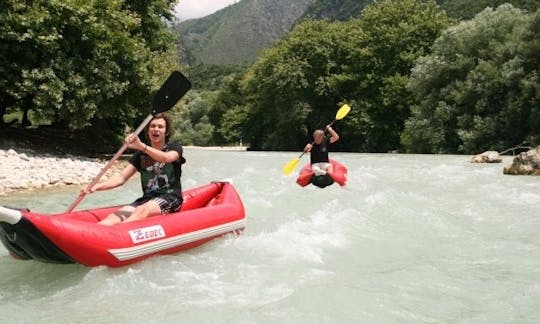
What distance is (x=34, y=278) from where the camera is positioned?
445cm

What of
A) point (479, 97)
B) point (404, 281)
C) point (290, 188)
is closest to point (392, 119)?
point (479, 97)

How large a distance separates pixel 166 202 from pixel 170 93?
4.37ft

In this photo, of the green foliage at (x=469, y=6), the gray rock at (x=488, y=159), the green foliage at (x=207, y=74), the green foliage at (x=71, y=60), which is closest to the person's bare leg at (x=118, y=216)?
the green foliage at (x=71, y=60)

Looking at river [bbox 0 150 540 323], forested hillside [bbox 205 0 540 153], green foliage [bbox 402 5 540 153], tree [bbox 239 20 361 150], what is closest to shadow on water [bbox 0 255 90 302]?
river [bbox 0 150 540 323]

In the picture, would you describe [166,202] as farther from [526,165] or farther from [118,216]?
[526,165]

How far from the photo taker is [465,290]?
411 cm

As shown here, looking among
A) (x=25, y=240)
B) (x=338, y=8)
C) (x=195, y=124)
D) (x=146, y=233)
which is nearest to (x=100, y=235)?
(x=146, y=233)

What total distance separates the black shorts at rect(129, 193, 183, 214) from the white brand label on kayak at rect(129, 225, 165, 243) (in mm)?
377

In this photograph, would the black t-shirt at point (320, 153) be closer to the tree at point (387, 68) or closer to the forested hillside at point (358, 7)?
the tree at point (387, 68)

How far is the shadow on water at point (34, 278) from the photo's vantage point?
4090mm

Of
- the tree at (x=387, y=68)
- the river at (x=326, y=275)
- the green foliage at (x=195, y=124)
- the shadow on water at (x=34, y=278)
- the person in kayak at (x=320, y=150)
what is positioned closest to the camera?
the river at (x=326, y=275)

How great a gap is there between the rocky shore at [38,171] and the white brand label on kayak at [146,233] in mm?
5537

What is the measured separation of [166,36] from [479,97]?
12.6 metres

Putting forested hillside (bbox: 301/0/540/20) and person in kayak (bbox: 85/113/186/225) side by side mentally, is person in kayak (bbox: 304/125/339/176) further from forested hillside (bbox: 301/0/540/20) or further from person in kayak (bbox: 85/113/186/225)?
forested hillside (bbox: 301/0/540/20)
